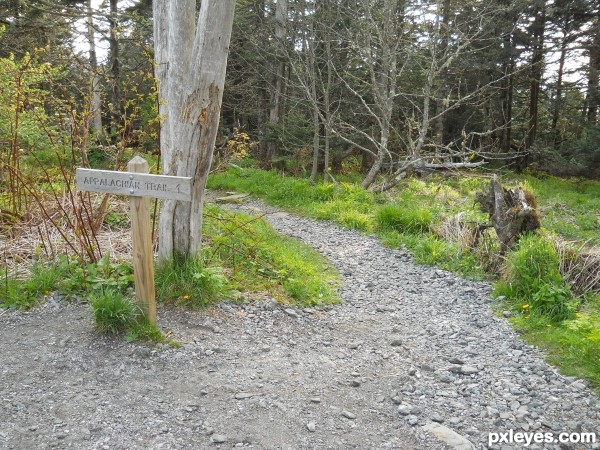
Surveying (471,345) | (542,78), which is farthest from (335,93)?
(471,345)

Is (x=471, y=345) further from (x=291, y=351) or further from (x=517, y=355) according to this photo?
(x=291, y=351)

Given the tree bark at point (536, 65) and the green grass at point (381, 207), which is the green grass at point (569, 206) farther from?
the tree bark at point (536, 65)

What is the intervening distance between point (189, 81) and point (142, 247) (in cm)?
190

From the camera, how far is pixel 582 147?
593 inches

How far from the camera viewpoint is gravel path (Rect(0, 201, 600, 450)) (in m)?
3.08

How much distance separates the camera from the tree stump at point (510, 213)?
6.35m

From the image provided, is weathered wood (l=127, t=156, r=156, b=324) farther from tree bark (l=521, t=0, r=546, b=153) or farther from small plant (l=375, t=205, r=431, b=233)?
tree bark (l=521, t=0, r=546, b=153)

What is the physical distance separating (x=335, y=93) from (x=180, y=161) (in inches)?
435

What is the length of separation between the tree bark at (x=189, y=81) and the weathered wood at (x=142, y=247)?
39.8 inches

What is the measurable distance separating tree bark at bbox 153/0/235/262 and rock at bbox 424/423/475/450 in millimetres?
3136

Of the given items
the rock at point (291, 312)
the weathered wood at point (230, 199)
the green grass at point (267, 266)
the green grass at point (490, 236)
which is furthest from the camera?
the weathered wood at point (230, 199)

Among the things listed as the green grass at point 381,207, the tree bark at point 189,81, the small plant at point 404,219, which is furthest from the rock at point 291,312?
the small plant at point 404,219

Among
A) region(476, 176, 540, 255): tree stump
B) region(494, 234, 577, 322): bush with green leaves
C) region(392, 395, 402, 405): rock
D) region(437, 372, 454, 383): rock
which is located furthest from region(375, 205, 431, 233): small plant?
region(392, 395, 402, 405): rock

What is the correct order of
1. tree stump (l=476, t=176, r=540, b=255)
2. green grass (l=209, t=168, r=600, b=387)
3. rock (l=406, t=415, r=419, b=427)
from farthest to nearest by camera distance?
1. tree stump (l=476, t=176, r=540, b=255)
2. green grass (l=209, t=168, r=600, b=387)
3. rock (l=406, t=415, r=419, b=427)
